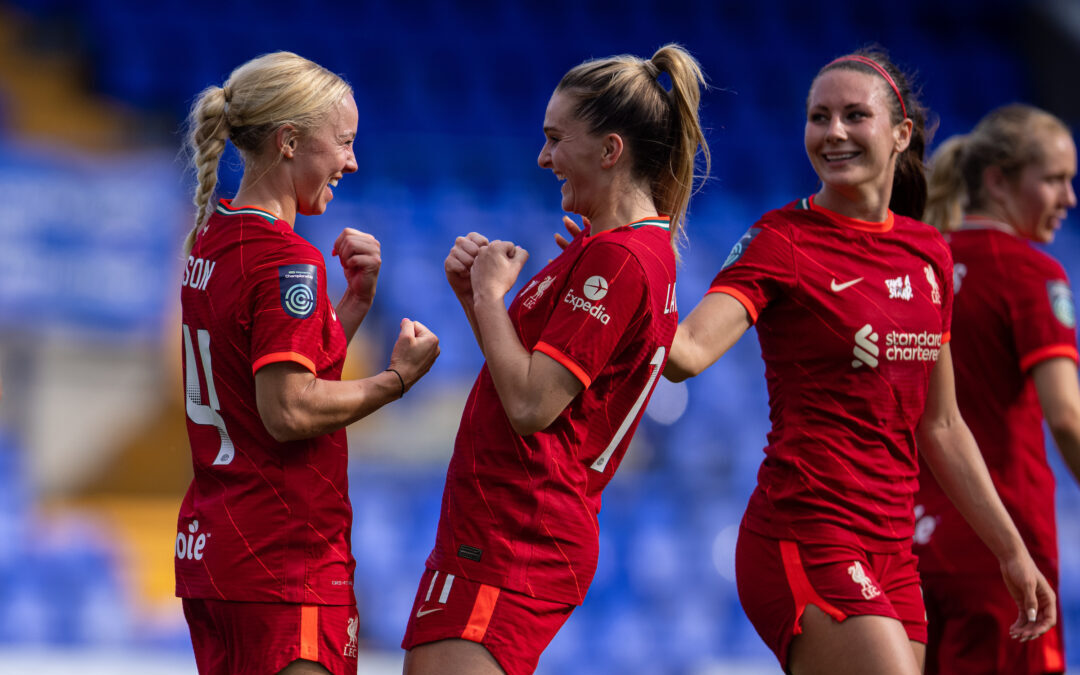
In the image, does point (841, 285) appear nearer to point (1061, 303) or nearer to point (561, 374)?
point (561, 374)

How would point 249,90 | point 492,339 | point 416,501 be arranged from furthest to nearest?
point 416,501 → point 249,90 → point 492,339

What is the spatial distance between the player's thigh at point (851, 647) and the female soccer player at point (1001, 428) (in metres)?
0.77

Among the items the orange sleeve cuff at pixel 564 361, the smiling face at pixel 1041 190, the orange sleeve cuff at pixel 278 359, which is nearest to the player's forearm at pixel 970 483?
the smiling face at pixel 1041 190

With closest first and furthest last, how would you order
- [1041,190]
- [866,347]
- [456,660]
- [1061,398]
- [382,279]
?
[456,660]
[866,347]
[1061,398]
[1041,190]
[382,279]

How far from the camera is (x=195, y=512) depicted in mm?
2400

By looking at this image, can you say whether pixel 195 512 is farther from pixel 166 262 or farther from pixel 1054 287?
pixel 166 262

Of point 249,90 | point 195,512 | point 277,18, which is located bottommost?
point 195,512

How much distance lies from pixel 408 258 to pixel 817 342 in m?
5.01

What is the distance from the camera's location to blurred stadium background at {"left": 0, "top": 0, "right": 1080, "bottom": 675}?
21.1 ft

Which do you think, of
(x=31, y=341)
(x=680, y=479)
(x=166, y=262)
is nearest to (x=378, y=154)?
(x=166, y=262)

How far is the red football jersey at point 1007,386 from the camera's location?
332 cm

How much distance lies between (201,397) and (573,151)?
93 cm

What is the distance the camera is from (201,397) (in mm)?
2410

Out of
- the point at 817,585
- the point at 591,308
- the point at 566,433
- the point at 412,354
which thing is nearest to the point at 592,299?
the point at 591,308
